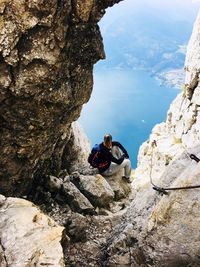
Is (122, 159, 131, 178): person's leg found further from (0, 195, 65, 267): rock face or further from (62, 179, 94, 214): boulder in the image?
(0, 195, 65, 267): rock face

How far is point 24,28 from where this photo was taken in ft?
50.0

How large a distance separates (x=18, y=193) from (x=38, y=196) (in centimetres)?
140

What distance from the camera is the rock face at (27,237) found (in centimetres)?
1155

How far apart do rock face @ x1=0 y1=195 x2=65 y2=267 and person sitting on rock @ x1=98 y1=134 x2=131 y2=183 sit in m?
9.26

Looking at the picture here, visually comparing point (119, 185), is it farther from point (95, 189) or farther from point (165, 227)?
point (165, 227)

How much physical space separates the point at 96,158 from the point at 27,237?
468 inches

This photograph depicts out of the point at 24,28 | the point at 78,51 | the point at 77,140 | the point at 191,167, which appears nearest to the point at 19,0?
the point at 24,28

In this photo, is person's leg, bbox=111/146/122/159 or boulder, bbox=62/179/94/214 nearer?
boulder, bbox=62/179/94/214

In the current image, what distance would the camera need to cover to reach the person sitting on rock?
A: 23.3m

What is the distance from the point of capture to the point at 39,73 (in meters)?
16.4

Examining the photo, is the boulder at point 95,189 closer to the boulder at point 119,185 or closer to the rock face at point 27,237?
the boulder at point 119,185

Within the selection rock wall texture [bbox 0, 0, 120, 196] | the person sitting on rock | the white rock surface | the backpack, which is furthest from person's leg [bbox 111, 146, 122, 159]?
rock wall texture [bbox 0, 0, 120, 196]

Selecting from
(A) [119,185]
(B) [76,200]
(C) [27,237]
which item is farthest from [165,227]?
(A) [119,185]

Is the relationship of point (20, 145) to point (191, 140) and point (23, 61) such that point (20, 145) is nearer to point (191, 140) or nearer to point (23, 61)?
point (23, 61)
